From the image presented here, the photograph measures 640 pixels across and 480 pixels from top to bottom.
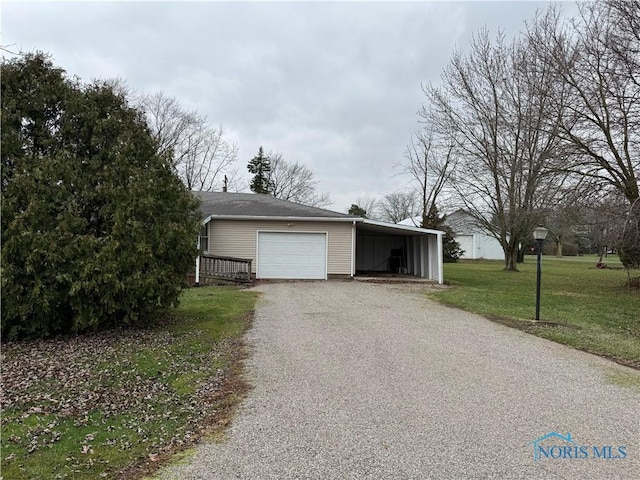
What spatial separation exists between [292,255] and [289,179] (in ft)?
93.0

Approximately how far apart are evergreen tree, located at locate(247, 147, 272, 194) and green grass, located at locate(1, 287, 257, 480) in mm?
35948

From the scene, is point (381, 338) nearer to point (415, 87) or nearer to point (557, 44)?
point (557, 44)

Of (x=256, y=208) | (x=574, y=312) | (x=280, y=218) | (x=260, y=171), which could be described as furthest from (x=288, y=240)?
(x=260, y=171)

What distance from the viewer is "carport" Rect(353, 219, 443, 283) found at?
18438mm

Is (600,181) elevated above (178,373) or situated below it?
above

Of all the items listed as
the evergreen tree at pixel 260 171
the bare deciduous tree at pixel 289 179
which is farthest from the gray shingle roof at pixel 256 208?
the bare deciduous tree at pixel 289 179

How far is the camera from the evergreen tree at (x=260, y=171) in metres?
43.1

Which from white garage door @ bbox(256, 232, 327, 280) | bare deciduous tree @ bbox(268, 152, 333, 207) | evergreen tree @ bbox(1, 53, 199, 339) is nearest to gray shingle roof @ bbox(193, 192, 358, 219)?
white garage door @ bbox(256, 232, 327, 280)

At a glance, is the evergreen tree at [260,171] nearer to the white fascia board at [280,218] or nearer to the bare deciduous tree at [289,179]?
the bare deciduous tree at [289,179]

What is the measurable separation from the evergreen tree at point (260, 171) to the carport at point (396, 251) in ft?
66.5

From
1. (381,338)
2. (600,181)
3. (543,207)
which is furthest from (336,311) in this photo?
(600,181)

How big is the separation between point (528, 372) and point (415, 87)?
2147cm

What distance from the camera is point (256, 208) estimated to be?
18.3m

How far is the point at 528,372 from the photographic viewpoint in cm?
547
